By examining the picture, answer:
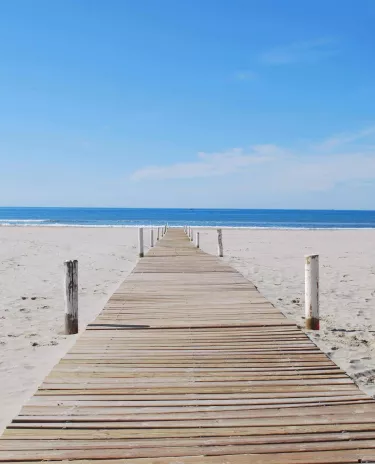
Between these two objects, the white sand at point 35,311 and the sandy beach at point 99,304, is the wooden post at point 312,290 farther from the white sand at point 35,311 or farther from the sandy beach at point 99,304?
the white sand at point 35,311

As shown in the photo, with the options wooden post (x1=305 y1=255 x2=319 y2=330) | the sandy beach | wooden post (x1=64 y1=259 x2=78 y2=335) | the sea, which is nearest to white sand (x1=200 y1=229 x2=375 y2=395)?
the sandy beach

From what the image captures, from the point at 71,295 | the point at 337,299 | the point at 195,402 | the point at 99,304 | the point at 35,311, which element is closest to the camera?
the point at 195,402

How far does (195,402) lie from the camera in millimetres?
3617

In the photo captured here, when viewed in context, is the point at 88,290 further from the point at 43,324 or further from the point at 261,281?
the point at 261,281

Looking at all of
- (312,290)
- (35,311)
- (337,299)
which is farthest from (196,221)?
(312,290)

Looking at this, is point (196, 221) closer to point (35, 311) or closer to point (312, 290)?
point (35, 311)

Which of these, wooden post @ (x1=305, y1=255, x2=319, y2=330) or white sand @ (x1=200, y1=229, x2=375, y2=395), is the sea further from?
wooden post @ (x1=305, y1=255, x2=319, y2=330)

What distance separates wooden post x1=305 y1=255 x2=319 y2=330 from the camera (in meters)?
6.76

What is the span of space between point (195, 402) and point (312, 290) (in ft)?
11.9

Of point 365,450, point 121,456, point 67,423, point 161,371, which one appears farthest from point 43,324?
point 365,450

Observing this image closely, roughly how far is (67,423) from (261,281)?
33.2ft

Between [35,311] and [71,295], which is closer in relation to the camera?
[71,295]

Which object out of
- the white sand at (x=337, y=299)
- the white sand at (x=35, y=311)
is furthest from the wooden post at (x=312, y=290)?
the white sand at (x=35, y=311)

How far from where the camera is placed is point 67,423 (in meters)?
3.23
